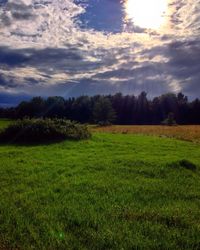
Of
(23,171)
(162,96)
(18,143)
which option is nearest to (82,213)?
(23,171)

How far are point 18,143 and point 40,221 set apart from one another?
18.8 m

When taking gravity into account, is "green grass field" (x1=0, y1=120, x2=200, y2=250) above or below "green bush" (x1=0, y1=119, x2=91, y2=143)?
below

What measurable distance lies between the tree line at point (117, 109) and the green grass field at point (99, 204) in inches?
3434

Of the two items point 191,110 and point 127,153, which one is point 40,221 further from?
point 191,110

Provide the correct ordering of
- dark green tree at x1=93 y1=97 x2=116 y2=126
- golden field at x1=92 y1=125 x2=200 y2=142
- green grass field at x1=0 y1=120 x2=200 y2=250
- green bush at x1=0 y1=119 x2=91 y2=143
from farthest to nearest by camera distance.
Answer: dark green tree at x1=93 y1=97 x2=116 y2=126
golden field at x1=92 y1=125 x2=200 y2=142
green bush at x1=0 y1=119 x2=91 y2=143
green grass field at x1=0 y1=120 x2=200 y2=250

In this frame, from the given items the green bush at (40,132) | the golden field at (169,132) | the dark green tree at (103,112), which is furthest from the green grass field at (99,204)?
the dark green tree at (103,112)

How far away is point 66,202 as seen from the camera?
10.8 metres

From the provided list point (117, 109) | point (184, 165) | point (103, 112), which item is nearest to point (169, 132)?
point (184, 165)

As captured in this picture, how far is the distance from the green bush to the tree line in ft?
239

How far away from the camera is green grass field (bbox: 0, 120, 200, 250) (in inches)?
316

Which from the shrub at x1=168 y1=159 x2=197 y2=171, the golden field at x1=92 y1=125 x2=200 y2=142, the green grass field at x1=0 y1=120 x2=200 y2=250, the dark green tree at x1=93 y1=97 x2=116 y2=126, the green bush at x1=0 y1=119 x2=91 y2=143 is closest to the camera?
the green grass field at x1=0 y1=120 x2=200 y2=250

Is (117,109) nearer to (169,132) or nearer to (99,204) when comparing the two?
(169,132)

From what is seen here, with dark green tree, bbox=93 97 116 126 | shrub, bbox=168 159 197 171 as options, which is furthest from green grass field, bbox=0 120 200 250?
dark green tree, bbox=93 97 116 126

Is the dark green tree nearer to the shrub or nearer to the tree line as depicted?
the tree line
